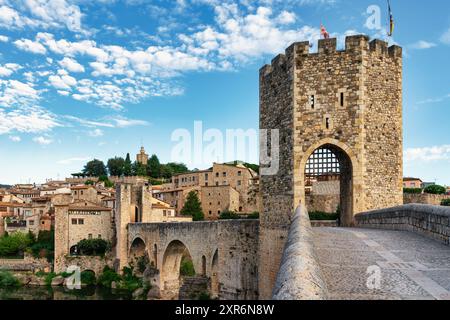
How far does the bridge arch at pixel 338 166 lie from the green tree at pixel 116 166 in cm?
9859

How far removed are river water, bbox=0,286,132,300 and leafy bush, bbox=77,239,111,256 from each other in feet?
17.4

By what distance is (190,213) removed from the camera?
191 feet

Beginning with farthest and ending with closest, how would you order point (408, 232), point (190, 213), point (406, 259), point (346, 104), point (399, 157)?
1. point (190, 213)
2. point (399, 157)
3. point (346, 104)
4. point (408, 232)
5. point (406, 259)

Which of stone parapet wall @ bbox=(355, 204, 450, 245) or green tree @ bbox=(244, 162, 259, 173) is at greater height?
green tree @ bbox=(244, 162, 259, 173)

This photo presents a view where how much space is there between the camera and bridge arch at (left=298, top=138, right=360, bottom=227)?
13.0 metres

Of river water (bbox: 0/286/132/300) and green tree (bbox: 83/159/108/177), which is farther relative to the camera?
green tree (bbox: 83/159/108/177)

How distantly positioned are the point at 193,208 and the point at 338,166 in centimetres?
4485

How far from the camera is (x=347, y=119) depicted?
42.5 ft

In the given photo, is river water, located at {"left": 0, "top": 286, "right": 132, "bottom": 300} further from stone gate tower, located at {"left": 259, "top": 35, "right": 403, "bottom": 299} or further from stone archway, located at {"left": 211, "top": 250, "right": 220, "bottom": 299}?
stone gate tower, located at {"left": 259, "top": 35, "right": 403, "bottom": 299}

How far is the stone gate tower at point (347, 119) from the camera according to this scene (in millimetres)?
12938

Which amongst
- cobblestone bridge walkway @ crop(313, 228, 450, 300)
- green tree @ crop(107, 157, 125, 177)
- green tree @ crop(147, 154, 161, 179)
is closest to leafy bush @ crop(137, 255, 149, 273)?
cobblestone bridge walkway @ crop(313, 228, 450, 300)
